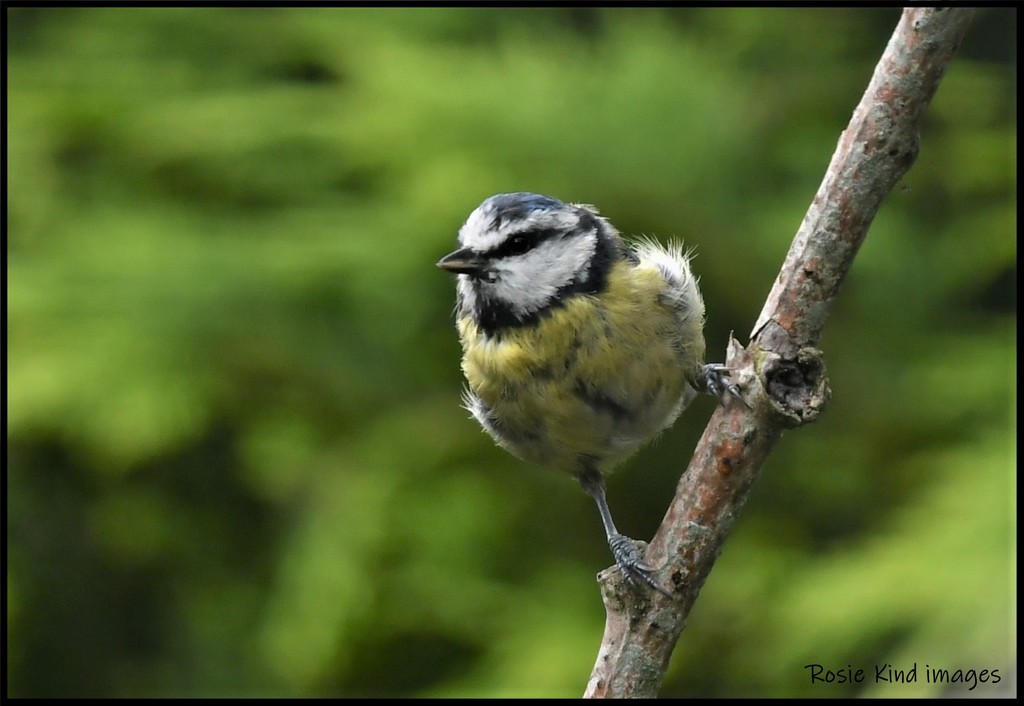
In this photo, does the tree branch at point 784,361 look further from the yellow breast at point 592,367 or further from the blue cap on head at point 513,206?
the blue cap on head at point 513,206

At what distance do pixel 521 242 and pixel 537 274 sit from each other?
77 millimetres

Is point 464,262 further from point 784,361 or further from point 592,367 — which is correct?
point 784,361

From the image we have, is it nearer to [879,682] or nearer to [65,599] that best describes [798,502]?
[879,682]

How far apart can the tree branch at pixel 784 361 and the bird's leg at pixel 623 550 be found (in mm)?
21

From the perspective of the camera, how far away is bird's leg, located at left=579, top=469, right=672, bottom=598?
1.96 m

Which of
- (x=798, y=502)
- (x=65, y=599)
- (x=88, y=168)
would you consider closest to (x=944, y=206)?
(x=798, y=502)

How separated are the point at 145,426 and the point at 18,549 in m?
0.97

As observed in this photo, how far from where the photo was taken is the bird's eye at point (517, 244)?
2432mm

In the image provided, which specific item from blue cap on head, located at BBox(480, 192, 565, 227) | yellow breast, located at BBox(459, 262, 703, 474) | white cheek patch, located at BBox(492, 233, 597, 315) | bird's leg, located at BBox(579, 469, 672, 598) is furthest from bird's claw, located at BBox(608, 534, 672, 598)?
blue cap on head, located at BBox(480, 192, 565, 227)

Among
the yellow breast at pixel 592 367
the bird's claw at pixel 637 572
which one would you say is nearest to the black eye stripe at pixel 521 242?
the yellow breast at pixel 592 367

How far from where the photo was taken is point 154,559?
12.4 feet

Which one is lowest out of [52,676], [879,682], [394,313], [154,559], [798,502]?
[52,676]

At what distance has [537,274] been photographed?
2.46 meters

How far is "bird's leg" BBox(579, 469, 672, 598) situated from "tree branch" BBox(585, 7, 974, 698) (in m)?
0.02
